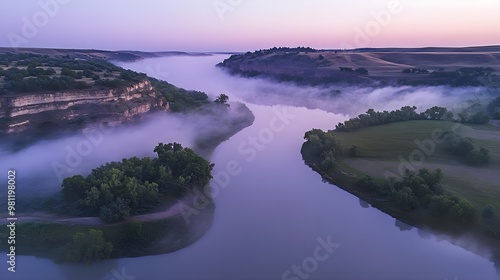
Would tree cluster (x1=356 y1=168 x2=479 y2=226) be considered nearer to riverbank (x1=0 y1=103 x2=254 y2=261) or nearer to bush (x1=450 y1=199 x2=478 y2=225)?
bush (x1=450 y1=199 x2=478 y2=225)

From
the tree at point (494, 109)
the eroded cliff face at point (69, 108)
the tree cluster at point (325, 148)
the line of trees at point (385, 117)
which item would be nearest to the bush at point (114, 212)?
the eroded cliff face at point (69, 108)

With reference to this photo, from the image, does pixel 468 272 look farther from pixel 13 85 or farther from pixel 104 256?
pixel 13 85

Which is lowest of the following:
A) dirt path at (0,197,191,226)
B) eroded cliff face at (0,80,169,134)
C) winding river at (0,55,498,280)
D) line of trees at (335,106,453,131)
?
winding river at (0,55,498,280)

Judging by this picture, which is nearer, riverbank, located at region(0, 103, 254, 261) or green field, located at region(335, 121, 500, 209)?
riverbank, located at region(0, 103, 254, 261)

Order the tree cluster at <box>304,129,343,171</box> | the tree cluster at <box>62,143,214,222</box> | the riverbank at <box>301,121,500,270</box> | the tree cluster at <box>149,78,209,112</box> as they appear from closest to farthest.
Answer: the riverbank at <box>301,121,500,270</box> < the tree cluster at <box>62,143,214,222</box> < the tree cluster at <box>304,129,343,171</box> < the tree cluster at <box>149,78,209,112</box>

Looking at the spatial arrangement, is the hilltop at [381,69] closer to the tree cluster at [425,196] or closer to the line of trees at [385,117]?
the line of trees at [385,117]

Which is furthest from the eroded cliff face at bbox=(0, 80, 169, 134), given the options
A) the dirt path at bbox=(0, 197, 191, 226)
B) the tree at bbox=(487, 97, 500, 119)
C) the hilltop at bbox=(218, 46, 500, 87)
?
the hilltop at bbox=(218, 46, 500, 87)
